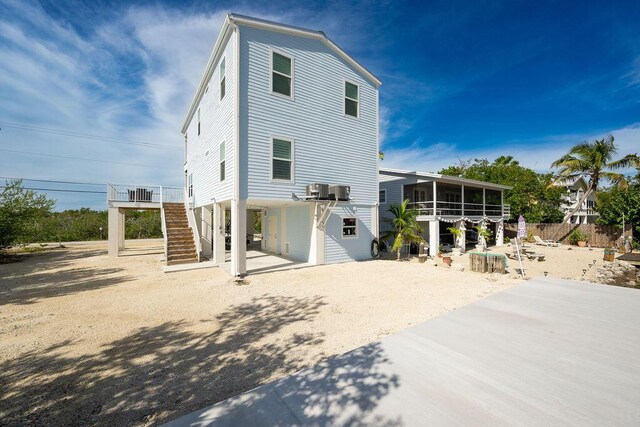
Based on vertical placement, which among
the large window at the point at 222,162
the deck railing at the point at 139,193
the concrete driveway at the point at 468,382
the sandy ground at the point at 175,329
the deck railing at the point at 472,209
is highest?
the large window at the point at 222,162

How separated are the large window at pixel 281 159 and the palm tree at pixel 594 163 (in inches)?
1078

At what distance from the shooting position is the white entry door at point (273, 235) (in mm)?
15859

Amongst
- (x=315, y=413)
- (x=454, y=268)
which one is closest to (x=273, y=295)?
(x=315, y=413)

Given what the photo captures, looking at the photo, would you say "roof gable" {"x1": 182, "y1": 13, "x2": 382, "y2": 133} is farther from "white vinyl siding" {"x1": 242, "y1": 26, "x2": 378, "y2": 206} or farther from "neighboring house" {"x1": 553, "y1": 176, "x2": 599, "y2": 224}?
"neighboring house" {"x1": 553, "y1": 176, "x2": 599, "y2": 224}

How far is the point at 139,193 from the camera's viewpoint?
634 inches

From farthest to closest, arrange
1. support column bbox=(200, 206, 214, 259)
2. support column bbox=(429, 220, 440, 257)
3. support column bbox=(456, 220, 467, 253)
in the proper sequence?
1. support column bbox=(456, 220, 467, 253)
2. support column bbox=(429, 220, 440, 257)
3. support column bbox=(200, 206, 214, 259)

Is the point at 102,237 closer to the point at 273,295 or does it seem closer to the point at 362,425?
the point at 273,295

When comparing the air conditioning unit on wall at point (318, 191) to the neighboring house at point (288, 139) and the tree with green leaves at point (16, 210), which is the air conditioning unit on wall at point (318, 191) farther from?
the tree with green leaves at point (16, 210)

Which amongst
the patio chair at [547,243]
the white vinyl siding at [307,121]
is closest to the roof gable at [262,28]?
the white vinyl siding at [307,121]

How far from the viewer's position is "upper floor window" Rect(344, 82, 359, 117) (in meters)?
12.9

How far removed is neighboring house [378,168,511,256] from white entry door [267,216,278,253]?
6.61 m

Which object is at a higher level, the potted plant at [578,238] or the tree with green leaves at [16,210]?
the tree with green leaves at [16,210]

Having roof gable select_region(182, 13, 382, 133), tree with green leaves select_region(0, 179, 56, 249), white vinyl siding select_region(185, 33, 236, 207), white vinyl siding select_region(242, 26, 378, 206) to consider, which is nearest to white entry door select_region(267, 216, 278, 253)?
white vinyl siding select_region(185, 33, 236, 207)

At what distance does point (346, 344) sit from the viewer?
4527 mm
